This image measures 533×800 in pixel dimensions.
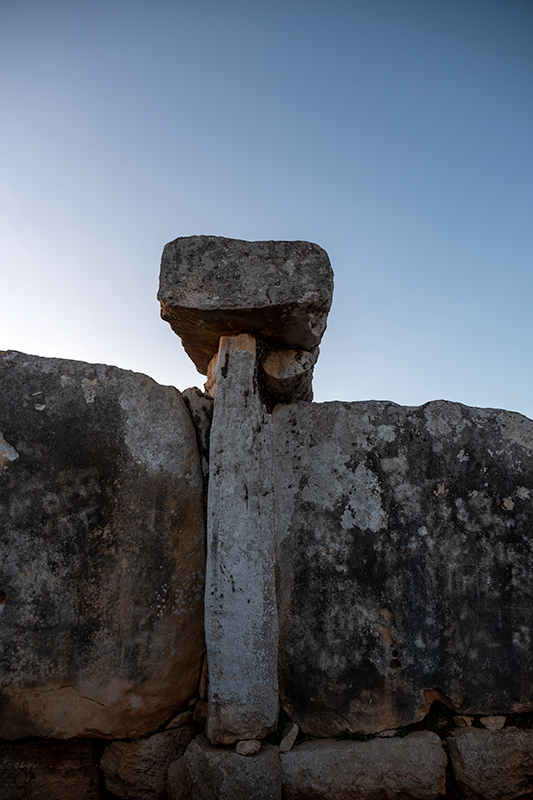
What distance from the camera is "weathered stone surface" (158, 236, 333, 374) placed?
315 centimetres

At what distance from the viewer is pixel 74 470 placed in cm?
306

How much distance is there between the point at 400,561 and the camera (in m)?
3.10

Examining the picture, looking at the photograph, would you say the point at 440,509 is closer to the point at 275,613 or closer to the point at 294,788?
the point at 275,613

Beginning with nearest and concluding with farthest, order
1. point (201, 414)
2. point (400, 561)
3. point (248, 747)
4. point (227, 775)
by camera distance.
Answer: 1. point (227, 775)
2. point (248, 747)
3. point (400, 561)
4. point (201, 414)

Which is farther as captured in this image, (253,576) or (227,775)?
(253,576)

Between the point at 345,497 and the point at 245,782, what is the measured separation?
1.63 meters

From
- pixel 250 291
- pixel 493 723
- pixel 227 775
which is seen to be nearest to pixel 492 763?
pixel 493 723

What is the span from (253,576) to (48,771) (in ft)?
5.33

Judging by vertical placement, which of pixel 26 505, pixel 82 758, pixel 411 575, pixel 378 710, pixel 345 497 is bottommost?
pixel 82 758

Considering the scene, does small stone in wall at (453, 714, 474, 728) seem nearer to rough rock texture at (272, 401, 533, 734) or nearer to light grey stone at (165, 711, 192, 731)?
rough rock texture at (272, 401, 533, 734)

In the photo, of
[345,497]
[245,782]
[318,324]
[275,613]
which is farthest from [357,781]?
[318,324]

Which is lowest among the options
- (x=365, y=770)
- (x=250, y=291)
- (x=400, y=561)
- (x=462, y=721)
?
(x=365, y=770)

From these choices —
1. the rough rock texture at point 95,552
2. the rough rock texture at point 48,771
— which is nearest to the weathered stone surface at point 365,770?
the rough rock texture at point 95,552

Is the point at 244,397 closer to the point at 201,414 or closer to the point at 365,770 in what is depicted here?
the point at 201,414
